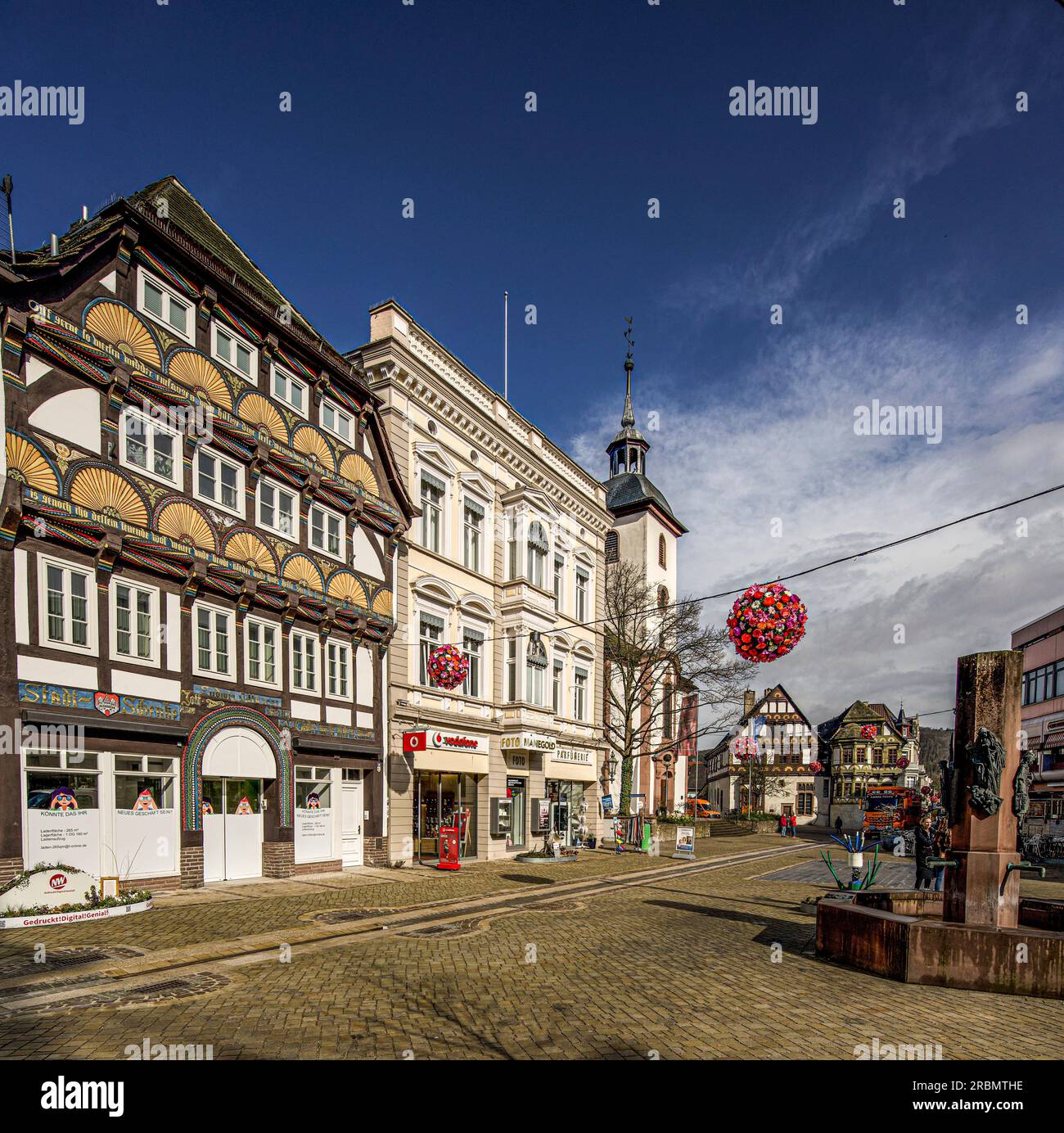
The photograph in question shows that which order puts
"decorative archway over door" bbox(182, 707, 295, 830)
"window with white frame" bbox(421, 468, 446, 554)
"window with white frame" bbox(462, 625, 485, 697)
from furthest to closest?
"window with white frame" bbox(462, 625, 485, 697) < "window with white frame" bbox(421, 468, 446, 554) < "decorative archway over door" bbox(182, 707, 295, 830)

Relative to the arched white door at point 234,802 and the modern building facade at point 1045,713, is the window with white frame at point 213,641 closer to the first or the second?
the arched white door at point 234,802

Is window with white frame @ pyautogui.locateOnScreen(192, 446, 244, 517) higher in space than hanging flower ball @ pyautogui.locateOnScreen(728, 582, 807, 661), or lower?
higher

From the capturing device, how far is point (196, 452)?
54.4 ft

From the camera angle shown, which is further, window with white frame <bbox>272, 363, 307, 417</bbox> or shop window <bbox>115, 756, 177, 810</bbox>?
window with white frame <bbox>272, 363, 307, 417</bbox>

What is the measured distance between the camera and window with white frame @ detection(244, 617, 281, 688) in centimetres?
1758

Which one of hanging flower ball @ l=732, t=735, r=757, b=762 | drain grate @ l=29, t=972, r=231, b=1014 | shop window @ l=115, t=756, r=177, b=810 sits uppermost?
shop window @ l=115, t=756, r=177, b=810

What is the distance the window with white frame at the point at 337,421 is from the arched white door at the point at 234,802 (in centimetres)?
792

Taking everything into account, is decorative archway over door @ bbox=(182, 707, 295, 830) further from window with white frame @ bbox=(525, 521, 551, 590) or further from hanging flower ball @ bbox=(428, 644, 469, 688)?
window with white frame @ bbox=(525, 521, 551, 590)

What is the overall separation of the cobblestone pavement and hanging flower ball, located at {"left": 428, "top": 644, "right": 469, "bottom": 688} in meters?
9.20

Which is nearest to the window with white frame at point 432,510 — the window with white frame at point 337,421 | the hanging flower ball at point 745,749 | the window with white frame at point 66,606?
the window with white frame at point 337,421

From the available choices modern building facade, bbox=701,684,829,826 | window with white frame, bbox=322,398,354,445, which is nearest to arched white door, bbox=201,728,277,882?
window with white frame, bbox=322,398,354,445

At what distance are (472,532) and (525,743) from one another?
6.88 metres

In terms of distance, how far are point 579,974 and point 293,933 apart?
4656 mm
